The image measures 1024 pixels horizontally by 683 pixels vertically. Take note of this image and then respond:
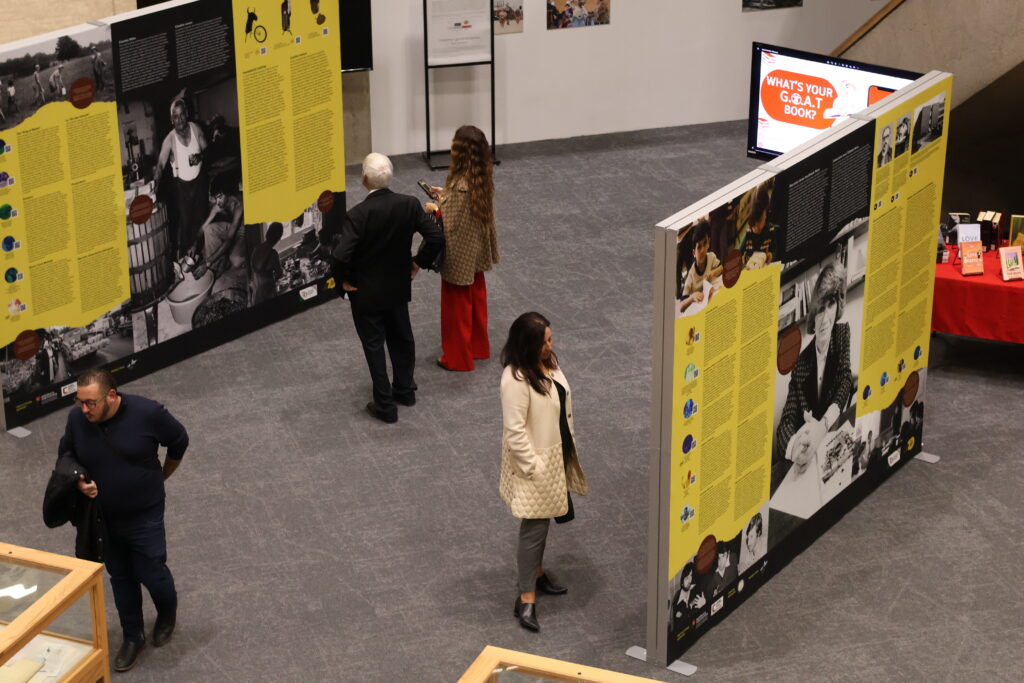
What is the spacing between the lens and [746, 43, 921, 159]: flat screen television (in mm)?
9227

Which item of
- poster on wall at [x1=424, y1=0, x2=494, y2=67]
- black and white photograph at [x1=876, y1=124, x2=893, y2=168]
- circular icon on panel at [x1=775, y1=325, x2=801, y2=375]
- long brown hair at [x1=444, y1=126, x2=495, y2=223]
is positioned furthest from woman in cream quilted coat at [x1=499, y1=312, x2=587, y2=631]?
poster on wall at [x1=424, y1=0, x2=494, y2=67]

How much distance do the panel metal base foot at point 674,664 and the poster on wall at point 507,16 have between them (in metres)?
7.18

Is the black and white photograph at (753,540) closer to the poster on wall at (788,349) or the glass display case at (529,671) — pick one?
the poster on wall at (788,349)

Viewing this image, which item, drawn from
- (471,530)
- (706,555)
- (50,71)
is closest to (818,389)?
(706,555)

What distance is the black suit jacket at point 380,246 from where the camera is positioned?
836cm

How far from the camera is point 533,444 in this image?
661 cm

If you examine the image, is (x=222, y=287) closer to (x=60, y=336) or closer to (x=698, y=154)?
(x=60, y=336)

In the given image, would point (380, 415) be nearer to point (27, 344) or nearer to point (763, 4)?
point (27, 344)

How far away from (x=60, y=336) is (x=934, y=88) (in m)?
4.86

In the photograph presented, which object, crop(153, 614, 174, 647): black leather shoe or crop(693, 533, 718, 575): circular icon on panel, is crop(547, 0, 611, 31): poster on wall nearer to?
crop(693, 533, 718, 575): circular icon on panel

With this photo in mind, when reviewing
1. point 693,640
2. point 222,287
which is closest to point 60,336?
point 222,287

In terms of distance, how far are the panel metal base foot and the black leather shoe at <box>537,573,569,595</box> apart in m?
0.50

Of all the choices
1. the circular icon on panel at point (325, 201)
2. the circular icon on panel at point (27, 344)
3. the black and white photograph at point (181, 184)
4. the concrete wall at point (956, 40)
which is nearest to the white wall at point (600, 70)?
the circular icon on panel at point (325, 201)

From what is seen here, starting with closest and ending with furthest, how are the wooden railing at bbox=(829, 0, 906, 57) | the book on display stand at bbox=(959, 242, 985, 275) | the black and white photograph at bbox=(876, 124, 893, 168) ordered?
1. the black and white photograph at bbox=(876, 124, 893, 168)
2. the book on display stand at bbox=(959, 242, 985, 275)
3. the wooden railing at bbox=(829, 0, 906, 57)
